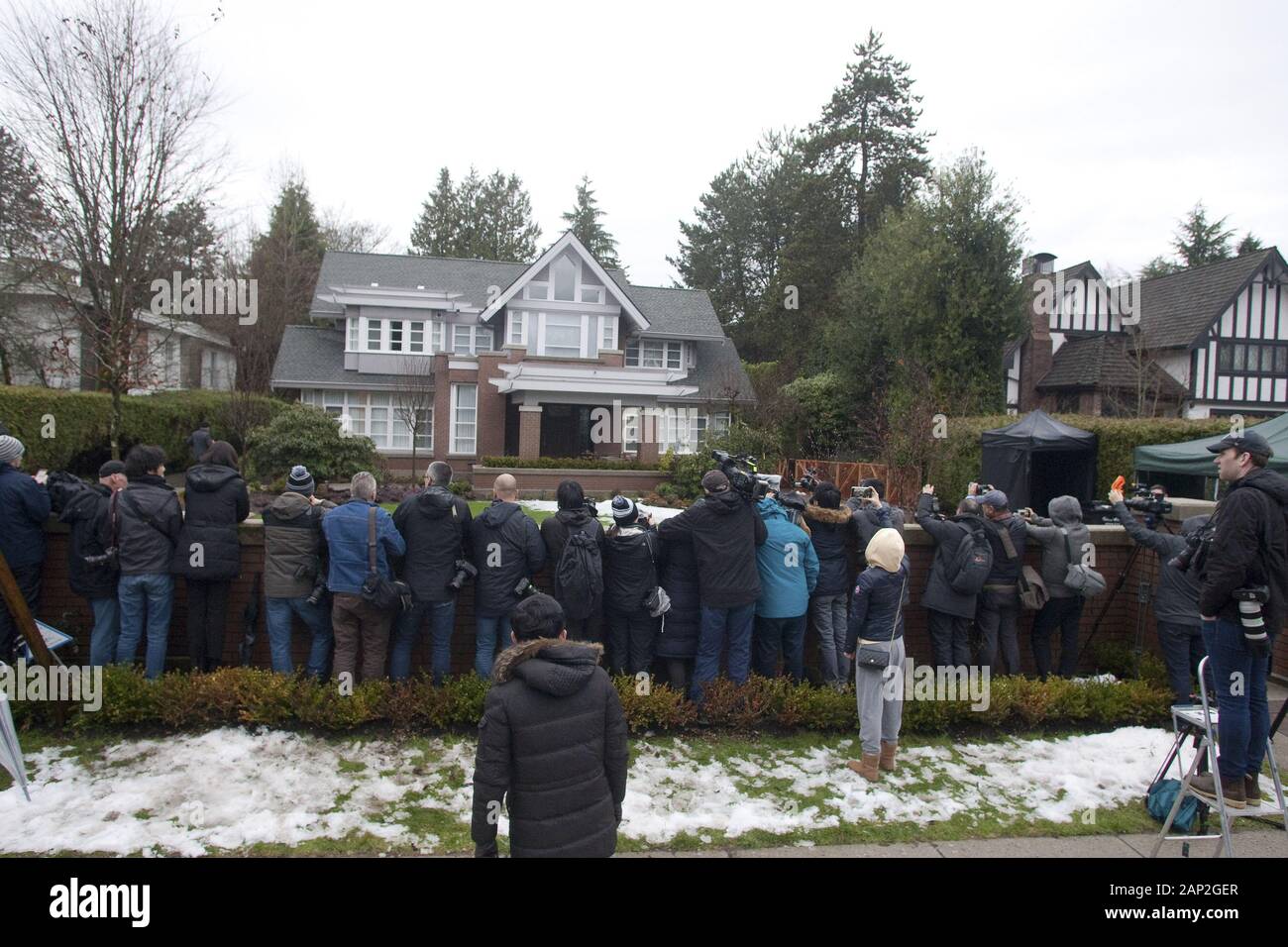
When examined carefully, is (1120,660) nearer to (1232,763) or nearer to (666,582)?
(1232,763)

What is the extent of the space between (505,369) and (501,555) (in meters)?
23.5

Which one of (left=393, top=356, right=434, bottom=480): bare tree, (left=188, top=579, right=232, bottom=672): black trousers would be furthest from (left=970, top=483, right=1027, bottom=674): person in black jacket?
(left=393, top=356, right=434, bottom=480): bare tree

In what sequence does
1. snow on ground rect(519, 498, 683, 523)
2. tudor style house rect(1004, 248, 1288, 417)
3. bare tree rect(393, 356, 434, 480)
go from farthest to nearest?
bare tree rect(393, 356, 434, 480) → tudor style house rect(1004, 248, 1288, 417) → snow on ground rect(519, 498, 683, 523)

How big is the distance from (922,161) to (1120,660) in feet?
134

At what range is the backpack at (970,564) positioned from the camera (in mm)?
6648

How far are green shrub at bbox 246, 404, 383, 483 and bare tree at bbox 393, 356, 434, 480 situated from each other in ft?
20.7

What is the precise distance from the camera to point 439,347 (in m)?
32.9

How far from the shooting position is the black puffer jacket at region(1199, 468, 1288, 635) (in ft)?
15.9

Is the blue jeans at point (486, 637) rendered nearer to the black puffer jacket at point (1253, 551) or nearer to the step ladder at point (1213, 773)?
the step ladder at point (1213, 773)

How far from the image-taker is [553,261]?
31.8 m

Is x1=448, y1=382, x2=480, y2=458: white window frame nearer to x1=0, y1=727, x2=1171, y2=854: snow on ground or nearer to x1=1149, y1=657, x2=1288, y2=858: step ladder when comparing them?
x1=0, y1=727, x2=1171, y2=854: snow on ground

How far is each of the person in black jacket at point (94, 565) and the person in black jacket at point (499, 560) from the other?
9.14 feet

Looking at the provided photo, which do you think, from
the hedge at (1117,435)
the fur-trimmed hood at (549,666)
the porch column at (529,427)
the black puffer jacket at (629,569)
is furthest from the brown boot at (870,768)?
the porch column at (529,427)

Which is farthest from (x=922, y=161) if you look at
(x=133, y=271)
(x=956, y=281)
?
(x=133, y=271)
